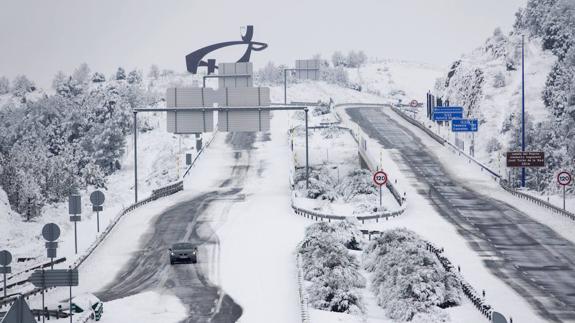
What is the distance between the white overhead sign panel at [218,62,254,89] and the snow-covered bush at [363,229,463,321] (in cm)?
6287

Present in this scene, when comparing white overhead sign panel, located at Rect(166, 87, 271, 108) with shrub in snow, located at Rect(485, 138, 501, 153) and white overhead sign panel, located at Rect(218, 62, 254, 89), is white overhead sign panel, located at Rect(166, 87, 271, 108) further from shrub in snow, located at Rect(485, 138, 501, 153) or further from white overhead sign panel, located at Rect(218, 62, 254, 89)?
shrub in snow, located at Rect(485, 138, 501, 153)

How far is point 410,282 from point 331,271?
3.76 m

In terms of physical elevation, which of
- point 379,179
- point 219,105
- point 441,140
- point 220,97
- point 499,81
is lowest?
point 379,179

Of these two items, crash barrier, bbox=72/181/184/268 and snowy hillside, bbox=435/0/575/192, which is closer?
crash barrier, bbox=72/181/184/268

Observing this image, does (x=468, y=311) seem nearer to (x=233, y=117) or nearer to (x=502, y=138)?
(x=233, y=117)

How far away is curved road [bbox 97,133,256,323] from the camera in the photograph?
1371 inches

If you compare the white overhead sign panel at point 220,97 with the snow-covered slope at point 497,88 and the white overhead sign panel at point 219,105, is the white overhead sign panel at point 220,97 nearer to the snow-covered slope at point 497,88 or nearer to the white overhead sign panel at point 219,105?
the white overhead sign panel at point 219,105

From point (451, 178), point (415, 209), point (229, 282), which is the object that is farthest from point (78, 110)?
point (229, 282)

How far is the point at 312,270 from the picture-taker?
3850 cm

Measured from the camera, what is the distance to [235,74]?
10262 cm

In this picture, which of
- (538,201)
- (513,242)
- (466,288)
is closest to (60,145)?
(538,201)

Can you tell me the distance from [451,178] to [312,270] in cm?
3783

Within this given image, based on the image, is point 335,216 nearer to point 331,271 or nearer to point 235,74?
point 331,271

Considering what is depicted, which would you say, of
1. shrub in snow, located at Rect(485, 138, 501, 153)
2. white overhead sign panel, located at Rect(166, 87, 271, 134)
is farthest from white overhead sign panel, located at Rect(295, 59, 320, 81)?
white overhead sign panel, located at Rect(166, 87, 271, 134)
